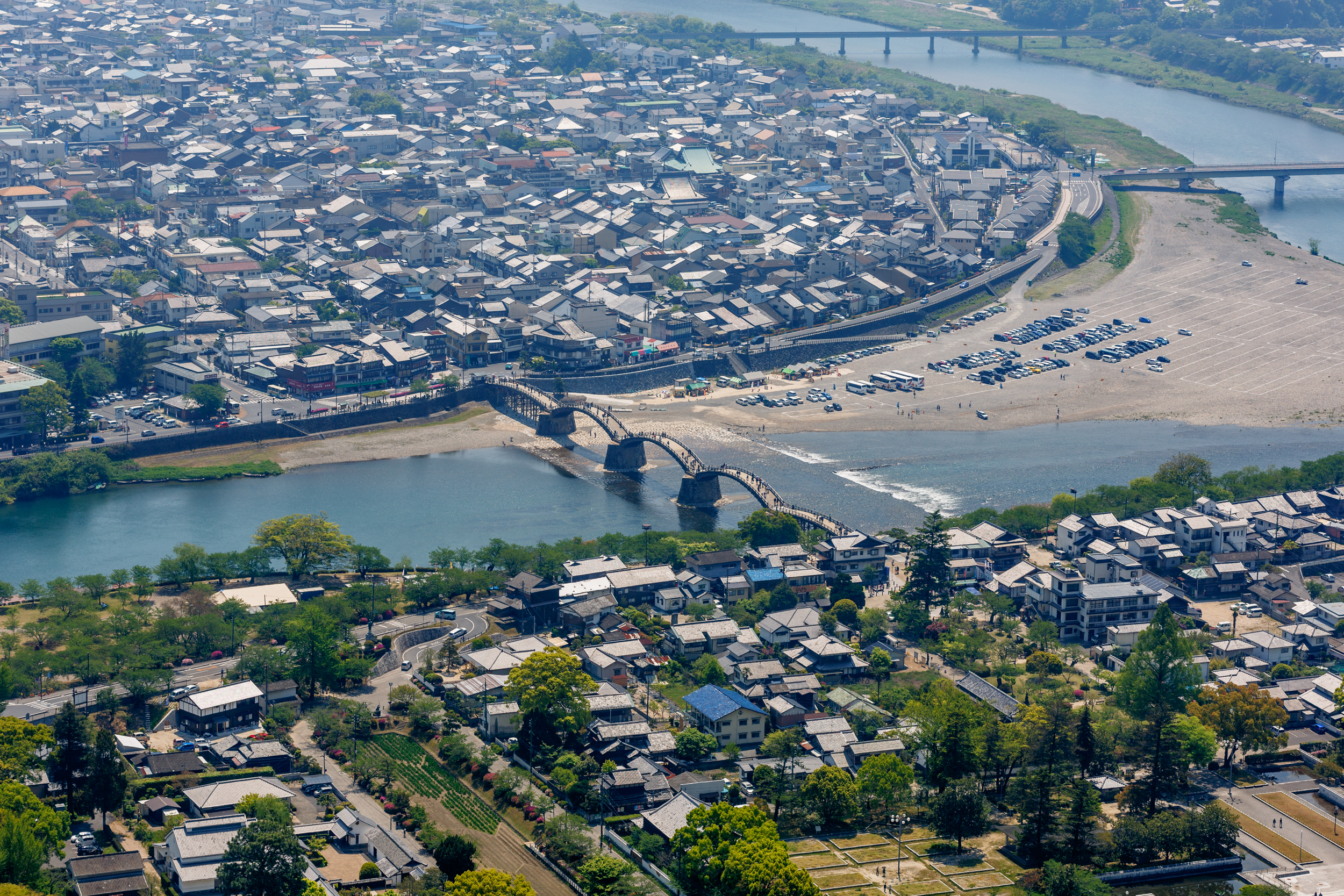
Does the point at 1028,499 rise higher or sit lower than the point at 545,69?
lower

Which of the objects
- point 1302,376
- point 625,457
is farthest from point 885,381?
point 1302,376

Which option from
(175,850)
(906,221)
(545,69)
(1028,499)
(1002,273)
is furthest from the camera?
(545,69)

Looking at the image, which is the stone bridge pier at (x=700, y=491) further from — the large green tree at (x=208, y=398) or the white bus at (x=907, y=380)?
the large green tree at (x=208, y=398)

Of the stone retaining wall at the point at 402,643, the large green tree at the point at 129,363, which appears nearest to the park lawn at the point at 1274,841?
the stone retaining wall at the point at 402,643

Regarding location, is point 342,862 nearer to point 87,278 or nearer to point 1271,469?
point 1271,469

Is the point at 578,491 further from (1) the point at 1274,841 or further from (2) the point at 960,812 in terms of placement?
(1) the point at 1274,841

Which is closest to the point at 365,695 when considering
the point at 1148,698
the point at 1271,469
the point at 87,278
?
the point at 1148,698
